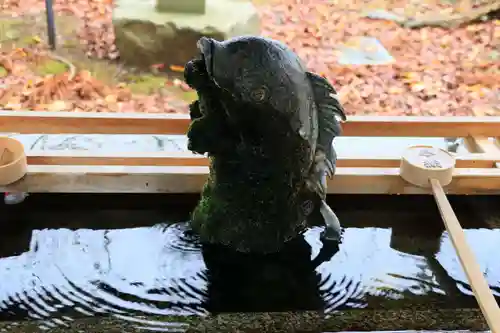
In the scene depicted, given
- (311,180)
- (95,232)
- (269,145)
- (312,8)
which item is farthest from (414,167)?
(312,8)

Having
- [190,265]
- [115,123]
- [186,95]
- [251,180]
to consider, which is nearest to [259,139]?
[251,180]

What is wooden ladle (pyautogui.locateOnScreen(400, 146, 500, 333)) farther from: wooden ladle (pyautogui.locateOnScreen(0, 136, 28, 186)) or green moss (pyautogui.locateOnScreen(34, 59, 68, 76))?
green moss (pyautogui.locateOnScreen(34, 59, 68, 76))

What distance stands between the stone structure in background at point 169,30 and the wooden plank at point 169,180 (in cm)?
117

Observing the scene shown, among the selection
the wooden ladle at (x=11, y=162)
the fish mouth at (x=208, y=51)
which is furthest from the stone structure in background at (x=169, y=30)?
the fish mouth at (x=208, y=51)

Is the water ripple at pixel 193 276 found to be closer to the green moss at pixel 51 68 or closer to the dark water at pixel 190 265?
the dark water at pixel 190 265

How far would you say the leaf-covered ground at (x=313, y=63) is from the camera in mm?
2283

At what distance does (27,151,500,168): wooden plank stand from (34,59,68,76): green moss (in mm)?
1006

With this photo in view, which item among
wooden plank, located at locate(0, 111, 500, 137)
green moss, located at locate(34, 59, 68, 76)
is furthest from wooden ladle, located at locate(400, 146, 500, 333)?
green moss, located at locate(34, 59, 68, 76)

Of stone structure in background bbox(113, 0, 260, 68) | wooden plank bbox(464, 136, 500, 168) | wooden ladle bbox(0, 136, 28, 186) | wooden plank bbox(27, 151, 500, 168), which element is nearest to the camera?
wooden ladle bbox(0, 136, 28, 186)

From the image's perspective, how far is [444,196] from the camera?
136cm

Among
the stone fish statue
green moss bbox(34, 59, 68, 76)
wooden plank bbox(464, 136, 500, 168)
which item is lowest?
green moss bbox(34, 59, 68, 76)

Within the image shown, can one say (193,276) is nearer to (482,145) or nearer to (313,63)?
(482,145)

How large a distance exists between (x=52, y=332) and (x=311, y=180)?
55 cm

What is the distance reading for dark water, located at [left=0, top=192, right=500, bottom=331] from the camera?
1137mm
